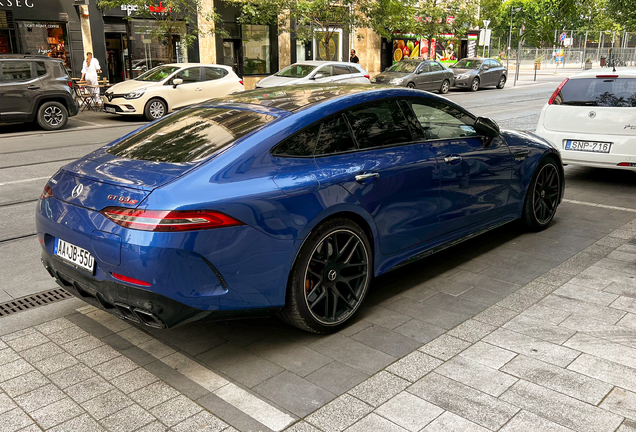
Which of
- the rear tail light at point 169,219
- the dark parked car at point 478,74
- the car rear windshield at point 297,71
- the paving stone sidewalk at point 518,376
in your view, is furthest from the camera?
the dark parked car at point 478,74

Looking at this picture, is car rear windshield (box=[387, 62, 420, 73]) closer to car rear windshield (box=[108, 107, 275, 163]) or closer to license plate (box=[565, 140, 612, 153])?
license plate (box=[565, 140, 612, 153])

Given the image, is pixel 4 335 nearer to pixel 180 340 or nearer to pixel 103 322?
pixel 103 322

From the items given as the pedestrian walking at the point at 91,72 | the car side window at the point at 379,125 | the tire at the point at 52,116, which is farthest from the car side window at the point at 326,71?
the car side window at the point at 379,125

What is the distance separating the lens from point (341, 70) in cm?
2131

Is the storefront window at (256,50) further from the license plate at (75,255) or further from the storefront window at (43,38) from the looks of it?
the license plate at (75,255)

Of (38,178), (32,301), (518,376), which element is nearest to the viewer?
(518,376)

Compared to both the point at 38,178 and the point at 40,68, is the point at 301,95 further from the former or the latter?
the point at 40,68

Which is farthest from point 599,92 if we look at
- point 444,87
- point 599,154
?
point 444,87

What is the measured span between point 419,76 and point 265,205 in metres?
23.8

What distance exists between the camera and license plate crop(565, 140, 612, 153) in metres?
8.05

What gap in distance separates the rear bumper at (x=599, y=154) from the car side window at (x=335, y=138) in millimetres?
4500

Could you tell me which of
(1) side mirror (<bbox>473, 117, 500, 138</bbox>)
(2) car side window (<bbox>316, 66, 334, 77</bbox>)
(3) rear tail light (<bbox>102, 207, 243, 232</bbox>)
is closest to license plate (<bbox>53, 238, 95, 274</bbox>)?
(3) rear tail light (<bbox>102, 207, 243, 232</bbox>)

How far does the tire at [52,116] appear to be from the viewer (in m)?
15.2

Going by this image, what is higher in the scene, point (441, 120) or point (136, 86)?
point (441, 120)
